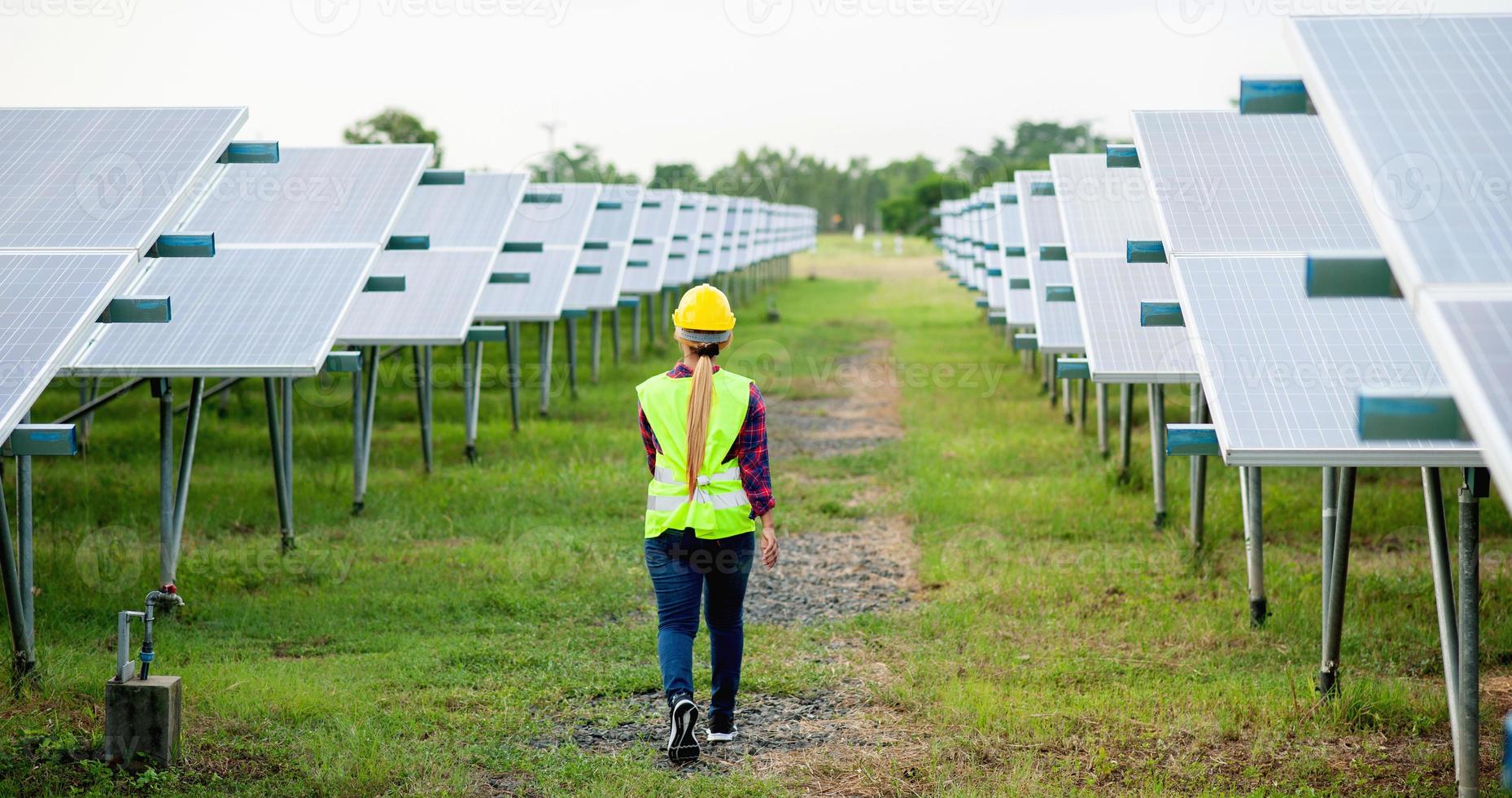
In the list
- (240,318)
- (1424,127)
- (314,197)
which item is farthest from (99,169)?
(1424,127)

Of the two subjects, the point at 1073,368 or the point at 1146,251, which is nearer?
the point at 1146,251

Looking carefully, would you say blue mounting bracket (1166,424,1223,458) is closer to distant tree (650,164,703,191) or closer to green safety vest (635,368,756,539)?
green safety vest (635,368,756,539)

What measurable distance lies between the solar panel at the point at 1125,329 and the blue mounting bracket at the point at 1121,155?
2.62ft

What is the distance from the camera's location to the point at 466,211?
12.5m

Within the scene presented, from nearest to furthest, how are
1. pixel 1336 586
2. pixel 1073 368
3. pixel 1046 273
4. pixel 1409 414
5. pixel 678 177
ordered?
pixel 1409 414 < pixel 1336 586 < pixel 1073 368 < pixel 1046 273 < pixel 678 177

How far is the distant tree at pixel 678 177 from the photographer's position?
133ft

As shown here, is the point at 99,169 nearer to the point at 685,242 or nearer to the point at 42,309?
the point at 42,309

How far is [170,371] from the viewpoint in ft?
22.7

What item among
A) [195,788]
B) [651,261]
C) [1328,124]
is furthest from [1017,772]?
[651,261]

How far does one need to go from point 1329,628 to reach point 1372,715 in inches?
13.9

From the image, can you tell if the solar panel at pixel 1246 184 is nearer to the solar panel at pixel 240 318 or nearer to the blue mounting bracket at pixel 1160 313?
the blue mounting bracket at pixel 1160 313

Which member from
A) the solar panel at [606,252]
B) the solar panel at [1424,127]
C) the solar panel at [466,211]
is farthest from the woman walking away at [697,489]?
the solar panel at [606,252]

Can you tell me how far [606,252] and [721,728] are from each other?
41.9ft

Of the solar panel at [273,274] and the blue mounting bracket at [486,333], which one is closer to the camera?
the solar panel at [273,274]
